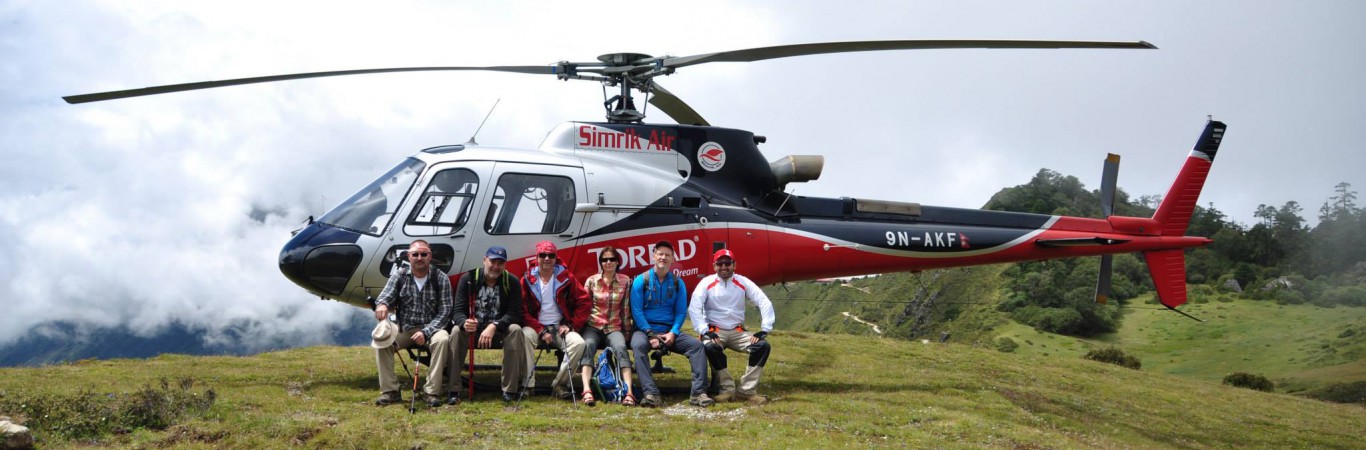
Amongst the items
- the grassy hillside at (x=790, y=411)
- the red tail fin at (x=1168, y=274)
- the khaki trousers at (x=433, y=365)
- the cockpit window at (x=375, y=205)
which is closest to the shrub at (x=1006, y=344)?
the grassy hillside at (x=790, y=411)

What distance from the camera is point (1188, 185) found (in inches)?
480

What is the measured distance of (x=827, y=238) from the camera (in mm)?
10312

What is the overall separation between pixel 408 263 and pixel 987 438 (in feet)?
18.4

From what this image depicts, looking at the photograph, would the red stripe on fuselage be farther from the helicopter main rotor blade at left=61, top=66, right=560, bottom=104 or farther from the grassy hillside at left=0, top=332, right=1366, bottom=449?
the helicopter main rotor blade at left=61, top=66, right=560, bottom=104

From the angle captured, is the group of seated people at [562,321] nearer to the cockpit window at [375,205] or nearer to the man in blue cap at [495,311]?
the man in blue cap at [495,311]

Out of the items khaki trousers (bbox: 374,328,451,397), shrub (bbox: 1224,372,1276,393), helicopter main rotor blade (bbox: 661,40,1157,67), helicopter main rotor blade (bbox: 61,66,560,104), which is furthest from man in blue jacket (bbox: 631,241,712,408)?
shrub (bbox: 1224,372,1276,393)

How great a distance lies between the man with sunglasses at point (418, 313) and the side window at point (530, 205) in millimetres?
931

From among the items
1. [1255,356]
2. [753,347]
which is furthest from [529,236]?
[1255,356]

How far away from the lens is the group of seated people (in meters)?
7.86

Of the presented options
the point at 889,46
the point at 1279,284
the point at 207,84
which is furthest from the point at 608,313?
the point at 1279,284

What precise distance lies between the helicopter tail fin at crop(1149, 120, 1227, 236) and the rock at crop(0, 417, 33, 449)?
520 inches

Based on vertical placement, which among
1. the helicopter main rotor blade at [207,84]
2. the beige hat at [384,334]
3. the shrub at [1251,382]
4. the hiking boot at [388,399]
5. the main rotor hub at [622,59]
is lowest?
the shrub at [1251,382]

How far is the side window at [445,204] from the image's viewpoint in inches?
337

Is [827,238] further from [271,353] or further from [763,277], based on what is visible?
[271,353]
